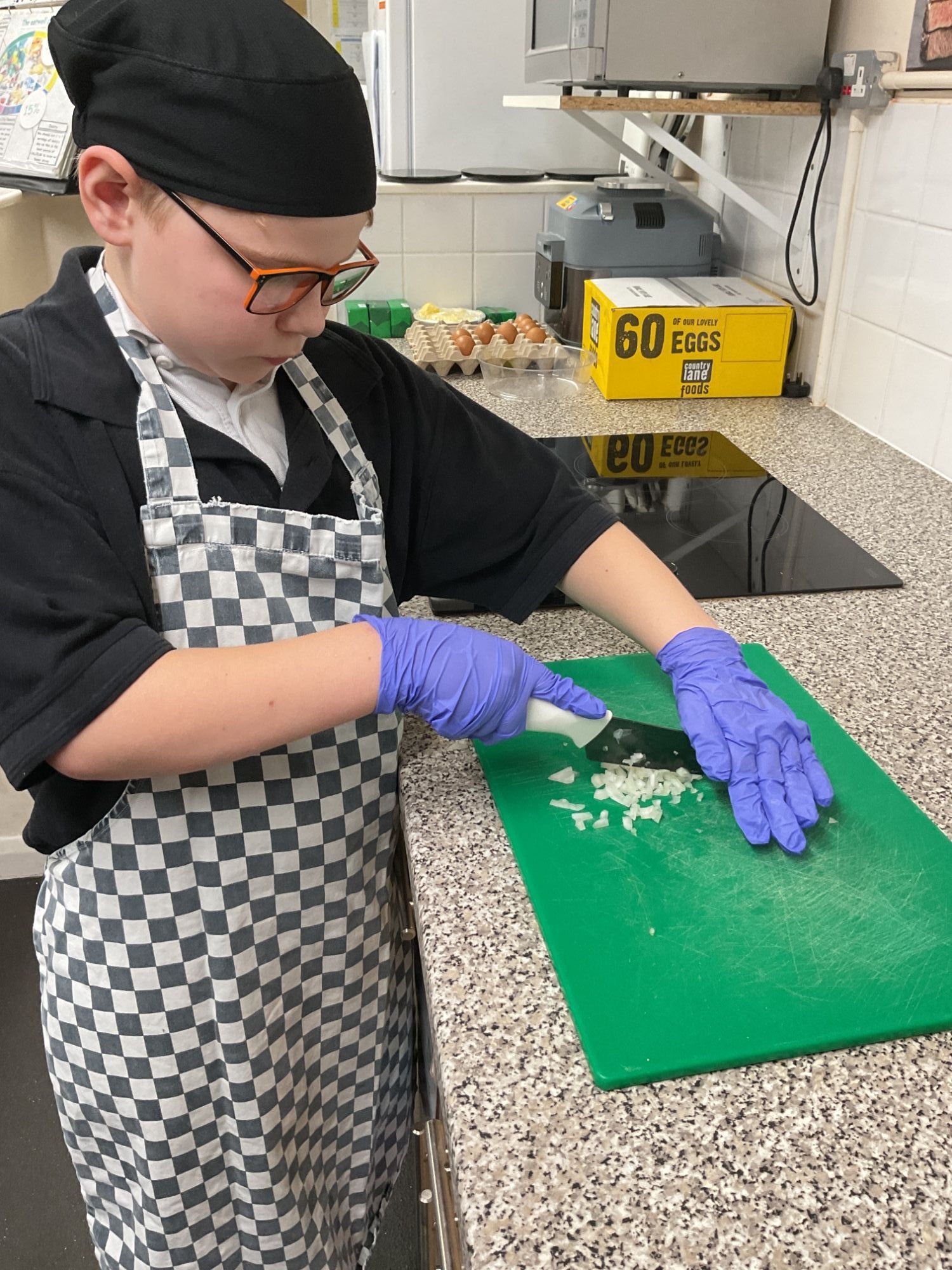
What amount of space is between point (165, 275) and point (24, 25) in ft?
6.90

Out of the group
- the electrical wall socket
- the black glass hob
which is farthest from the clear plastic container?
the electrical wall socket

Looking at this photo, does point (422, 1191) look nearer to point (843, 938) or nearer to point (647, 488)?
point (843, 938)

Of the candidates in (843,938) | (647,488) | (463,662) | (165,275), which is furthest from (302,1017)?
(647,488)

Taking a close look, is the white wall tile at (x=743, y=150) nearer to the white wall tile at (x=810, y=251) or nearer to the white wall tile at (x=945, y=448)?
the white wall tile at (x=810, y=251)

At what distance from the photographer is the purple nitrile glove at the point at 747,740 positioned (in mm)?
717

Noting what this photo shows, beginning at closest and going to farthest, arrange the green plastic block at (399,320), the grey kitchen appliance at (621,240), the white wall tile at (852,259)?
the white wall tile at (852,259) → the grey kitchen appliance at (621,240) → the green plastic block at (399,320)

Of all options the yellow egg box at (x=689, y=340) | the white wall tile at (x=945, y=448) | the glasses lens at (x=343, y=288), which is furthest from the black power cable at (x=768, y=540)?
the glasses lens at (x=343, y=288)

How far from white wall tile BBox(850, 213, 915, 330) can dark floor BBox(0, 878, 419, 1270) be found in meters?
1.34

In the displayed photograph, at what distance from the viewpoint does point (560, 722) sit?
788 millimetres

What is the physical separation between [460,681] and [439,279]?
1669mm

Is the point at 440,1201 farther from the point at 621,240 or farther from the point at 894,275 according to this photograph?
the point at 621,240

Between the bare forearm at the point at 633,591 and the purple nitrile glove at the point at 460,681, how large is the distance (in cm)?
14

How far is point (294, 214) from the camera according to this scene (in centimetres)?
64

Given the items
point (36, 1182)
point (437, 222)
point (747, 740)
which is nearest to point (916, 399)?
point (747, 740)
